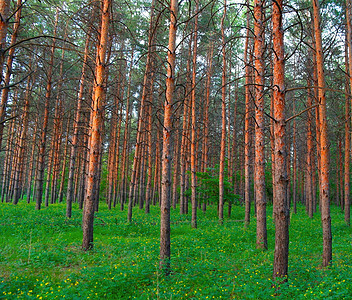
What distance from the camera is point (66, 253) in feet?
22.8

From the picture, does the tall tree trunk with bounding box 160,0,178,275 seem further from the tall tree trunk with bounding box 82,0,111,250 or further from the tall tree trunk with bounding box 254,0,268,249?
the tall tree trunk with bounding box 254,0,268,249

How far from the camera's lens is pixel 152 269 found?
5688 mm

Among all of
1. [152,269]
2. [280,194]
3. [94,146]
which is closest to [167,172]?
[152,269]

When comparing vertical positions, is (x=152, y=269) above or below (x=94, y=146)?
below

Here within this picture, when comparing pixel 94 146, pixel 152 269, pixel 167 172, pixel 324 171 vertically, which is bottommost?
pixel 152 269

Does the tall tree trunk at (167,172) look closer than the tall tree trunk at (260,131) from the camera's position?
Yes

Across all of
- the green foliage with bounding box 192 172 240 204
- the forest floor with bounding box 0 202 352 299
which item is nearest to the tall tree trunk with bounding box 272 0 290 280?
the forest floor with bounding box 0 202 352 299

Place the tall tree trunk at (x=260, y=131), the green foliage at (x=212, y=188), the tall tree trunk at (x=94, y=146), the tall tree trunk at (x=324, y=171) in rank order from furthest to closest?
the green foliage at (x=212, y=188), the tall tree trunk at (x=260, y=131), the tall tree trunk at (x=94, y=146), the tall tree trunk at (x=324, y=171)

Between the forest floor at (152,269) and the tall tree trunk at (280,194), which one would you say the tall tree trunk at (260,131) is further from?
the tall tree trunk at (280,194)

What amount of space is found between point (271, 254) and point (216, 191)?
9273 mm

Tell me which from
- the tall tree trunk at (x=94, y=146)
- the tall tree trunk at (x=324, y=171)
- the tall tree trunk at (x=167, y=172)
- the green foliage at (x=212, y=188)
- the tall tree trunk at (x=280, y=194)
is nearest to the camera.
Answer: the tall tree trunk at (x=280, y=194)

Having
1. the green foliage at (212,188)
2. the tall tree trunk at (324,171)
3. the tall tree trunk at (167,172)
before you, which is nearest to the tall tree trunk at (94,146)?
the tall tree trunk at (167,172)

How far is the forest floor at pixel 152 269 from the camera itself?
15.4ft

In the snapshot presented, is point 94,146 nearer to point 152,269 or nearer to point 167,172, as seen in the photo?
point 167,172
